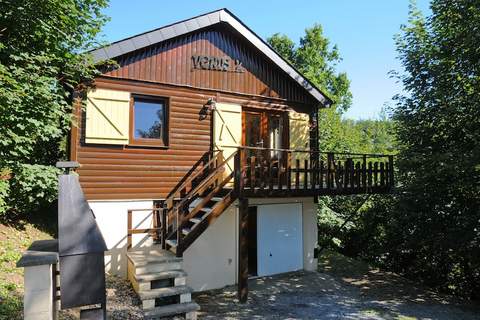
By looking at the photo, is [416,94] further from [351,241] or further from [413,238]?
[351,241]

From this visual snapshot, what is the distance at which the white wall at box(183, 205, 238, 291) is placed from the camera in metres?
8.54

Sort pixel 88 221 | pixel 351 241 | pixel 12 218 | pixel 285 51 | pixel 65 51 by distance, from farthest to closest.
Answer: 1. pixel 285 51
2. pixel 351 241
3. pixel 12 218
4. pixel 65 51
5. pixel 88 221

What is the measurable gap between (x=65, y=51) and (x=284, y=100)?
20.3ft

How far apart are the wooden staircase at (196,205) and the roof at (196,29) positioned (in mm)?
3331

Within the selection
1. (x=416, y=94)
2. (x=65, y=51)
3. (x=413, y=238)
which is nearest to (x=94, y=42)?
(x=65, y=51)

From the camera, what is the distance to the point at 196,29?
8.95 m

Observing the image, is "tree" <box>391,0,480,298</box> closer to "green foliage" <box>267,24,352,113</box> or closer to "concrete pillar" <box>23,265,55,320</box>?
"concrete pillar" <box>23,265,55,320</box>

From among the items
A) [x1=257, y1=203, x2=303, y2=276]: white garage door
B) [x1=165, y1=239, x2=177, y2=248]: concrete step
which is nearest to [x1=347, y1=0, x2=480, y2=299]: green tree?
[x1=257, y1=203, x2=303, y2=276]: white garage door

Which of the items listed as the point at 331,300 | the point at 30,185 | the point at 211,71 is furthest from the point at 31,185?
the point at 331,300

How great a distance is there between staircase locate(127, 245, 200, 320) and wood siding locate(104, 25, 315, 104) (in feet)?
14.6

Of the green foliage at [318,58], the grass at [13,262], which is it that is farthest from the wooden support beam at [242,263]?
the green foliage at [318,58]

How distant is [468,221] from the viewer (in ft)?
27.3

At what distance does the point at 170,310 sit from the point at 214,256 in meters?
2.84

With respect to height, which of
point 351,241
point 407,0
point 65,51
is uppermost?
point 407,0
